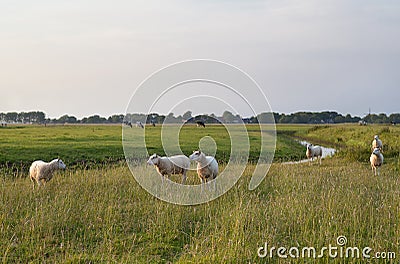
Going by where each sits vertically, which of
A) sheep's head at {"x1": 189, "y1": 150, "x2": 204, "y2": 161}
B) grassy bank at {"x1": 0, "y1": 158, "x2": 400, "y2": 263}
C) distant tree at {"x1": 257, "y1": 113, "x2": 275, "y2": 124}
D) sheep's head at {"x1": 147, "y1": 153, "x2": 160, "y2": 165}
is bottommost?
grassy bank at {"x1": 0, "y1": 158, "x2": 400, "y2": 263}

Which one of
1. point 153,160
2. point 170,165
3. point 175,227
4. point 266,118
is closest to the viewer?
point 175,227

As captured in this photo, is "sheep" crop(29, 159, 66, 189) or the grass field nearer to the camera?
the grass field

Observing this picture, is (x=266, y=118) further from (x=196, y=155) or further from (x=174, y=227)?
(x=174, y=227)

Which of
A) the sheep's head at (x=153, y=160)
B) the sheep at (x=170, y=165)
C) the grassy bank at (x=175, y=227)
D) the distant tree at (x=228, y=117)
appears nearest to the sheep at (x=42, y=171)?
the grassy bank at (x=175, y=227)

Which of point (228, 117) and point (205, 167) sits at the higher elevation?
point (228, 117)

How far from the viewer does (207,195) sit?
34.5ft

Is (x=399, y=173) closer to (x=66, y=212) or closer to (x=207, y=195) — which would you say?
(x=207, y=195)

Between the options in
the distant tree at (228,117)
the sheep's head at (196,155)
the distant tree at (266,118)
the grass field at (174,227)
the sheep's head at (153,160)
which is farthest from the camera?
the sheep's head at (153,160)

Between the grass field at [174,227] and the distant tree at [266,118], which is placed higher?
the distant tree at [266,118]

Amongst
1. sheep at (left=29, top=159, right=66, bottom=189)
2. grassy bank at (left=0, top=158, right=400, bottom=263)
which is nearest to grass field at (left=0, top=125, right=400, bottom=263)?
A: grassy bank at (left=0, top=158, right=400, bottom=263)

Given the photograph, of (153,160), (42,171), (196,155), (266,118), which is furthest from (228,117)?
(42,171)

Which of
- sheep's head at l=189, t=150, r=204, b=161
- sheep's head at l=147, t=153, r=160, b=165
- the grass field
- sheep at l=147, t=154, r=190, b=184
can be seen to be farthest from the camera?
sheep at l=147, t=154, r=190, b=184

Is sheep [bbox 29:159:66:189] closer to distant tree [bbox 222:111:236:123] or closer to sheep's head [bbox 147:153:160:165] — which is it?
sheep's head [bbox 147:153:160:165]

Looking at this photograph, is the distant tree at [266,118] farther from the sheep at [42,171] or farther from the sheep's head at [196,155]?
the sheep at [42,171]
